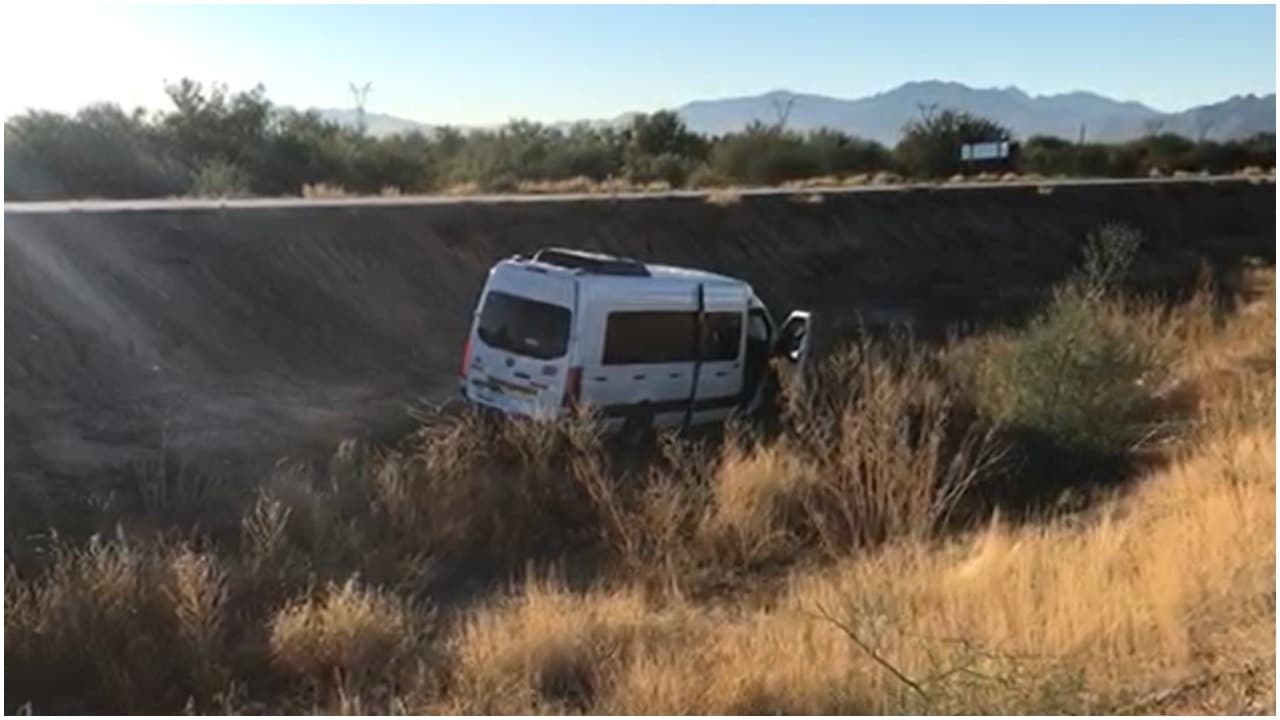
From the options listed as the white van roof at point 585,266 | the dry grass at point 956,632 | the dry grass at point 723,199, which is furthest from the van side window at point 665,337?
the dry grass at point 723,199

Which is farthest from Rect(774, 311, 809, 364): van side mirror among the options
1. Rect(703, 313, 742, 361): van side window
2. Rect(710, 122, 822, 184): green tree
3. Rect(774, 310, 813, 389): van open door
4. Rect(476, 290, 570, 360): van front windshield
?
Rect(710, 122, 822, 184): green tree

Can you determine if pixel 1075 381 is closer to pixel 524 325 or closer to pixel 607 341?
pixel 607 341

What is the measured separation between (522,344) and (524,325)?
Result: 18cm

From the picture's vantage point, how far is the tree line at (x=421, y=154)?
143ft

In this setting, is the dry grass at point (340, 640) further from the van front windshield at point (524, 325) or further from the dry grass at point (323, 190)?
the dry grass at point (323, 190)

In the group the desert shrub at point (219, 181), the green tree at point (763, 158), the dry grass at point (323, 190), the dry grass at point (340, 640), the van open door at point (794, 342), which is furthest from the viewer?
the green tree at point (763, 158)

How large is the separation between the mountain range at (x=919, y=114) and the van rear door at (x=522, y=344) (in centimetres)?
2833

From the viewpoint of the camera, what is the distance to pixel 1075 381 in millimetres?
16625

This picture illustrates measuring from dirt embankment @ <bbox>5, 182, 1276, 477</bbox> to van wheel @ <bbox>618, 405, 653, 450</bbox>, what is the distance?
10.9 feet

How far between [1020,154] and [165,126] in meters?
50.2

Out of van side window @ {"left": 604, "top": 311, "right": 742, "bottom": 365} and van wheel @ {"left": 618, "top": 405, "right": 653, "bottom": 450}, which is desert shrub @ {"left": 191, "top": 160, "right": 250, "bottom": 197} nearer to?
van side window @ {"left": 604, "top": 311, "right": 742, "bottom": 365}

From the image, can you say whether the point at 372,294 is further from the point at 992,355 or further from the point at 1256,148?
the point at 1256,148

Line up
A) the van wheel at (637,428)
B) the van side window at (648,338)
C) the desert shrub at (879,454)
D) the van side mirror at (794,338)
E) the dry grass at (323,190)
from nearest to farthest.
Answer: the desert shrub at (879,454) → the van side window at (648,338) → the van wheel at (637,428) → the van side mirror at (794,338) → the dry grass at (323,190)

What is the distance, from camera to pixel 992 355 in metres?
18.7
